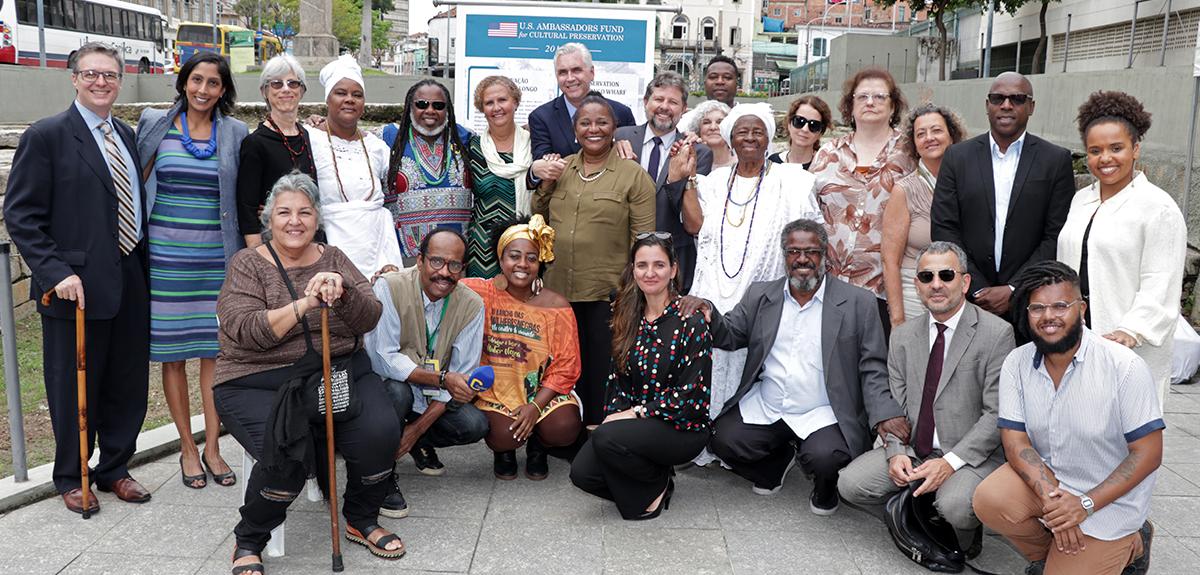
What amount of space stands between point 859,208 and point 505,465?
2339 mm

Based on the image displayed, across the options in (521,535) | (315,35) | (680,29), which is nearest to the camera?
(521,535)

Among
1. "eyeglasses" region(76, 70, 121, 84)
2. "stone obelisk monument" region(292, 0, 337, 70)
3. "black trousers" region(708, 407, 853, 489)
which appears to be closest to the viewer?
"eyeglasses" region(76, 70, 121, 84)

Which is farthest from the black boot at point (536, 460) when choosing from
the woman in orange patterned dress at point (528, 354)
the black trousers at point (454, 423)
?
the black trousers at point (454, 423)

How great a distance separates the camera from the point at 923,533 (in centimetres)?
403

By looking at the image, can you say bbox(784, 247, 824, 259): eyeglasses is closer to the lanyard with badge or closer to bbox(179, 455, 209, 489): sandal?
the lanyard with badge

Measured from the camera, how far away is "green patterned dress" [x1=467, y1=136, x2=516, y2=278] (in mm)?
5270

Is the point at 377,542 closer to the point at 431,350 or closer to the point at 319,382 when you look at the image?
the point at 319,382

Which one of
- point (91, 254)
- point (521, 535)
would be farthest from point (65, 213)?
point (521, 535)

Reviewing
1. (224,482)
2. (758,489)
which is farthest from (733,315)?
(224,482)

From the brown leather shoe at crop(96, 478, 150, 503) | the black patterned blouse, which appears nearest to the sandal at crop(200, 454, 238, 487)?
the brown leather shoe at crop(96, 478, 150, 503)

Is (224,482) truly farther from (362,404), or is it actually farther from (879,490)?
(879,490)

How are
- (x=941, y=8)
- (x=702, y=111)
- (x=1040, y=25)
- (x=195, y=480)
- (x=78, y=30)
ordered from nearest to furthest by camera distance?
(x=195, y=480) → (x=702, y=111) → (x=1040, y=25) → (x=941, y=8) → (x=78, y=30)

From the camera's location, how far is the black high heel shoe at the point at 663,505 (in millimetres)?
4477

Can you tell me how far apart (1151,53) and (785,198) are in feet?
50.2
